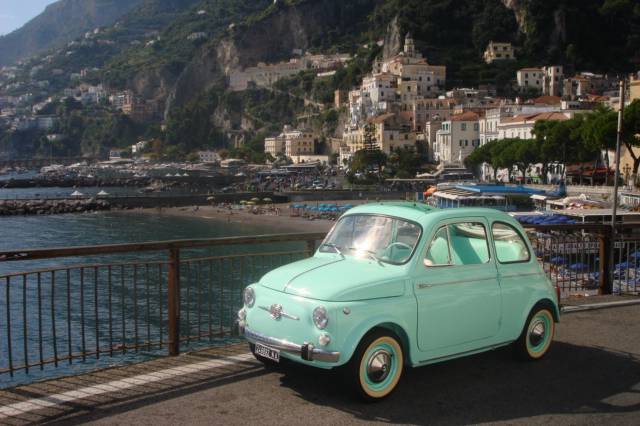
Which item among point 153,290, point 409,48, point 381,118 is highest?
point 409,48

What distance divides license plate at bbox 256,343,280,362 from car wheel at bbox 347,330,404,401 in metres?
0.66

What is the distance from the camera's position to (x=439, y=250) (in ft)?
21.0

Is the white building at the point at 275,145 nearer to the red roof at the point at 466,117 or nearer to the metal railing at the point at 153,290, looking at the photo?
the red roof at the point at 466,117

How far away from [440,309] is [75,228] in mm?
57427

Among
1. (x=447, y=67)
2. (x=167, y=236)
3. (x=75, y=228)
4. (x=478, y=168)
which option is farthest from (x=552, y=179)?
(x=447, y=67)

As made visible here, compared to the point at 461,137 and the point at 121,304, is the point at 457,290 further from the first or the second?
the point at 461,137

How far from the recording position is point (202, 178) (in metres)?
116

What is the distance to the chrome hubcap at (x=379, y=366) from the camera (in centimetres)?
576

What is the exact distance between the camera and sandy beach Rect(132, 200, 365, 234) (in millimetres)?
59250

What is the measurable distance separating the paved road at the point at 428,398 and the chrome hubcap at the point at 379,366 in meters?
0.22

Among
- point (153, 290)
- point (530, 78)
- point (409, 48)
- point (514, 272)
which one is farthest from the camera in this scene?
point (409, 48)

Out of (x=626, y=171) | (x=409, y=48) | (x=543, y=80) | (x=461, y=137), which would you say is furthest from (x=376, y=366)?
(x=409, y=48)

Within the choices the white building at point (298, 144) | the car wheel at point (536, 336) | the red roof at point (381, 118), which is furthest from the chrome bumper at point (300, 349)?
the white building at point (298, 144)

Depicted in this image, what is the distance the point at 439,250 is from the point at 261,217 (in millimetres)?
61916
